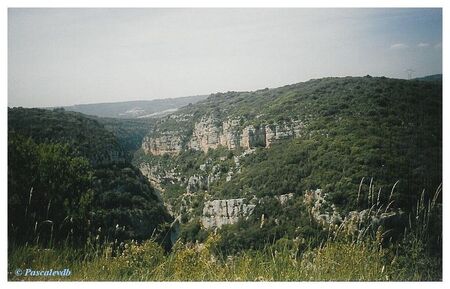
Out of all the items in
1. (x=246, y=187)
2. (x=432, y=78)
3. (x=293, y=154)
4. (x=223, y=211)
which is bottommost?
(x=223, y=211)

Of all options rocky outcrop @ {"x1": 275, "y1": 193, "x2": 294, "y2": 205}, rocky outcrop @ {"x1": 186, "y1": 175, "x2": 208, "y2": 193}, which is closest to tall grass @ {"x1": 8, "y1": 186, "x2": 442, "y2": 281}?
rocky outcrop @ {"x1": 275, "y1": 193, "x2": 294, "y2": 205}

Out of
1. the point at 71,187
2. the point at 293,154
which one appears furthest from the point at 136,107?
the point at 293,154

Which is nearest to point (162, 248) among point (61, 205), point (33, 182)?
point (61, 205)

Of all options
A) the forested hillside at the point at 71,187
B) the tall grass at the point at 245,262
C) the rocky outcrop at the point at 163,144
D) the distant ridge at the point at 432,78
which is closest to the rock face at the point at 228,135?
the rocky outcrop at the point at 163,144

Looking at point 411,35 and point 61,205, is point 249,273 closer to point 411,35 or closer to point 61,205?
point 61,205

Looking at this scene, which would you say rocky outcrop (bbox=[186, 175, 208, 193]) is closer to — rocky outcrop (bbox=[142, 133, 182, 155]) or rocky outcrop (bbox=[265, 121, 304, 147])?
rocky outcrop (bbox=[142, 133, 182, 155])

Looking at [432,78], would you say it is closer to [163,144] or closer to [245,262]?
[245,262]

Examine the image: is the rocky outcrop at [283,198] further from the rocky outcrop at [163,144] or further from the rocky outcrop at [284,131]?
the rocky outcrop at [163,144]
